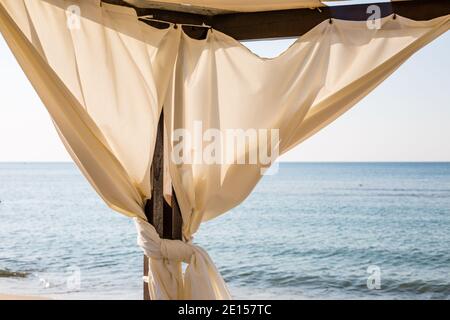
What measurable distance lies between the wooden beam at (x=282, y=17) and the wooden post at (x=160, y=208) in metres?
0.48

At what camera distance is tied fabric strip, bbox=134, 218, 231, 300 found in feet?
10.2

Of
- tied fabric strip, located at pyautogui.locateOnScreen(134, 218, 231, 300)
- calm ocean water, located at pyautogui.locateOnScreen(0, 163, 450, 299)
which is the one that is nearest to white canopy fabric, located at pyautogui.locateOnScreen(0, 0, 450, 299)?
tied fabric strip, located at pyautogui.locateOnScreen(134, 218, 231, 300)

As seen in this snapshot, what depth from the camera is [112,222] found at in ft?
65.1

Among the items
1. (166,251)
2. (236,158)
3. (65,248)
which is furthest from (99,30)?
(65,248)

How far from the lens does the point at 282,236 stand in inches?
730

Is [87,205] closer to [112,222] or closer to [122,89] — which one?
[112,222]

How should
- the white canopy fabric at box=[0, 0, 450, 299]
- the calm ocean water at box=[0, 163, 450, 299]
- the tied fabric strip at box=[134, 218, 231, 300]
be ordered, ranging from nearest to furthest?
the white canopy fabric at box=[0, 0, 450, 299], the tied fabric strip at box=[134, 218, 231, 300], the calm ocean water at box=[0, 163, 450, 299]

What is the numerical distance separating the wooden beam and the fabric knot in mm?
1009

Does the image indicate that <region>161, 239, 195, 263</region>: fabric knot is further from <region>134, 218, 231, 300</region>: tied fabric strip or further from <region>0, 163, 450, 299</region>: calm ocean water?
<region>0, 163, 450, 299</region>: calm ocean water

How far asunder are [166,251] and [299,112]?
2.93 feet

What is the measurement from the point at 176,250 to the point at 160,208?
23 cm

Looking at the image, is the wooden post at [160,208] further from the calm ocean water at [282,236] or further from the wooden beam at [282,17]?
the calm ocean water at [282,236]

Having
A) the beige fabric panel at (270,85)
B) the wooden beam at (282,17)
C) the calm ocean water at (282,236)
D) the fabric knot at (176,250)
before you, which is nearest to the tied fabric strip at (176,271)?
the fabric knot at (176,250)

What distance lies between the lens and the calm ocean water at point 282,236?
15.0 meters
